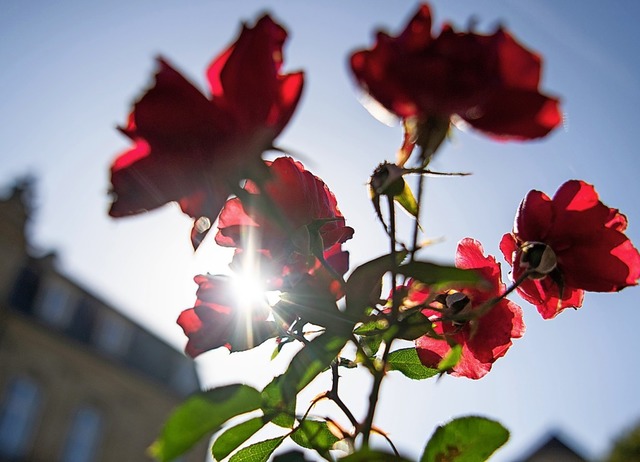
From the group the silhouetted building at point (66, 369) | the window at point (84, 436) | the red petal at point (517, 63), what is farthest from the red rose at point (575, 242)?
the window at point (84, 436)

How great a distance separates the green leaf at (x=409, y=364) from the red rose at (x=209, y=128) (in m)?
0.39

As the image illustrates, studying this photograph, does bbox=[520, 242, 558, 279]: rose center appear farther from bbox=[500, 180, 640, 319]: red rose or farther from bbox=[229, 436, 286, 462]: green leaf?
bbox=[229, 436, 286, 462]: green leaf

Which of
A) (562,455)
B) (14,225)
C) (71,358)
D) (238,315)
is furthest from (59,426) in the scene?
(238,315)

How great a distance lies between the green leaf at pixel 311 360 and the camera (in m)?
0.59

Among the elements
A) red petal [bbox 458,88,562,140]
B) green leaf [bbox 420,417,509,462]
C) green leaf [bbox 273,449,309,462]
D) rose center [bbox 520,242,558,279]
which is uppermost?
red petal [bbox 458,88,562,140]

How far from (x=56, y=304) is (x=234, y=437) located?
1479cm

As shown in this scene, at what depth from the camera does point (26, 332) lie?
44.2 ft

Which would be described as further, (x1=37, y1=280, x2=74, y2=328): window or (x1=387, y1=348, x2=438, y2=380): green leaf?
(x1=37, y1=280, x2=74, y2=328): window

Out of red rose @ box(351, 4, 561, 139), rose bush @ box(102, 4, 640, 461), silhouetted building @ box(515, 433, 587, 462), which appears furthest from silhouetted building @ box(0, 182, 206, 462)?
red rose @ box(351, 4, 561, 139)

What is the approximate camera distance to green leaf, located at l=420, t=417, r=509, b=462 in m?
0.64

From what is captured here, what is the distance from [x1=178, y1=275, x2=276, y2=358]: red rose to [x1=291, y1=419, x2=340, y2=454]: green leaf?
0.46 feet

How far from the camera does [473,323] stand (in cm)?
69

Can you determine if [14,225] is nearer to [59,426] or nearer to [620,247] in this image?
[59,426]

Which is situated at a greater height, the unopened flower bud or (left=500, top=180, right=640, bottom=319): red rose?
the unopened flower bud
